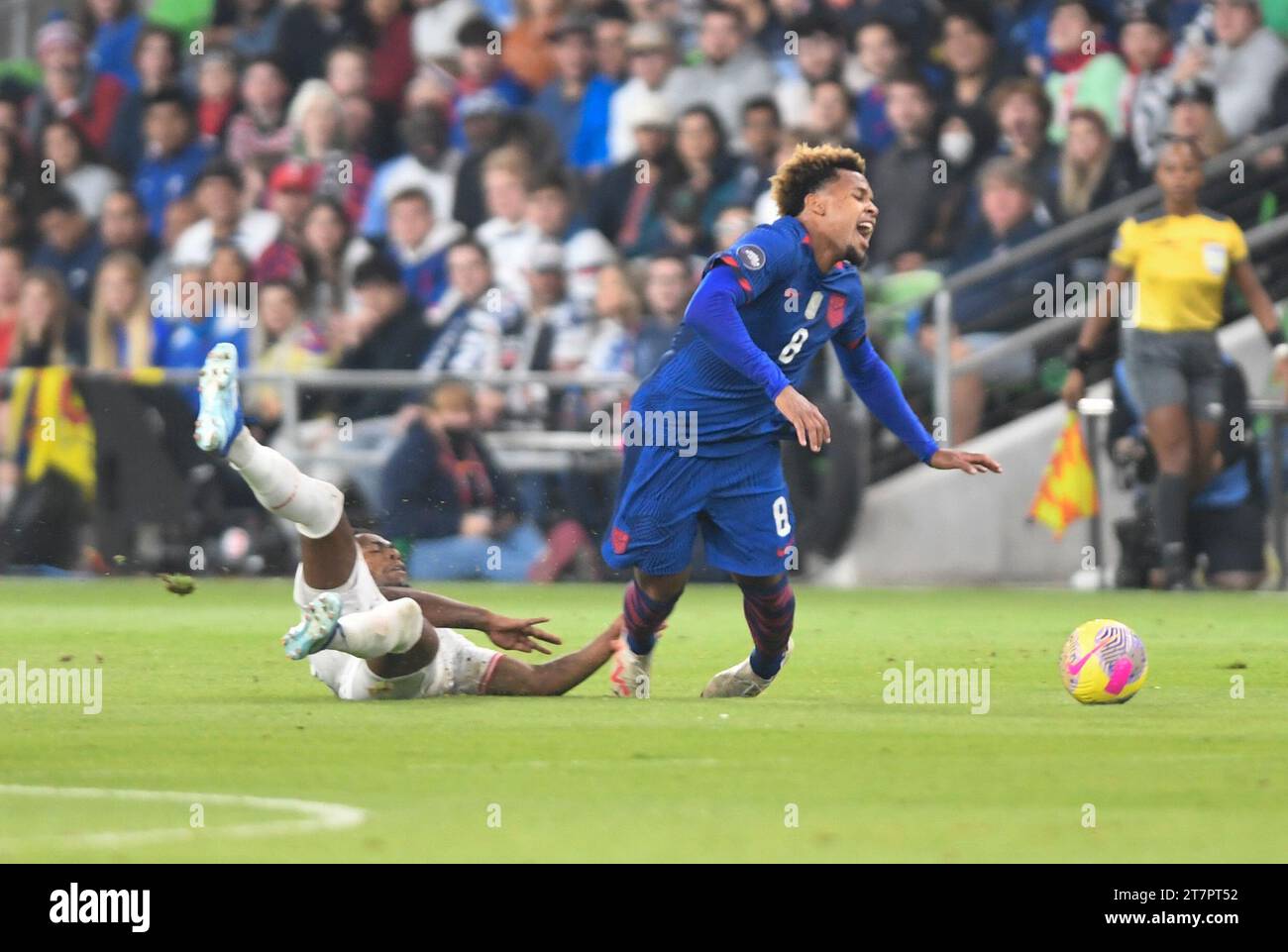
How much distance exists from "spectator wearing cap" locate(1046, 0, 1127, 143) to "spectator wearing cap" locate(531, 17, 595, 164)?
3837 mm

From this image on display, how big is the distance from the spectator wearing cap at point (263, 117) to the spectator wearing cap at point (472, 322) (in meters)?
2.92

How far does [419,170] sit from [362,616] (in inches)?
490

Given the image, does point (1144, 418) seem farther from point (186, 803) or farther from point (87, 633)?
point (186, 803)

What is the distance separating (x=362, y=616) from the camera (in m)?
8.75

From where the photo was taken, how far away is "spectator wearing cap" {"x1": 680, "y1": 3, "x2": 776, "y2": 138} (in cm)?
1980

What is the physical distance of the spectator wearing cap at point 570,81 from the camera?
67.5 feet

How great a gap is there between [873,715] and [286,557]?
9.42m

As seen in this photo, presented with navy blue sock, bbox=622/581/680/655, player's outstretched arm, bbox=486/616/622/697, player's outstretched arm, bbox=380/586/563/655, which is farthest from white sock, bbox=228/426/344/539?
navy blue sock, bbox=622/581/680/655

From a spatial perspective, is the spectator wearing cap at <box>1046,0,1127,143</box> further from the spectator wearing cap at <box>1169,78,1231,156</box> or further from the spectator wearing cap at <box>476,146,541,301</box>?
the spectator wearing cap at <box>476,146,541,301</box>

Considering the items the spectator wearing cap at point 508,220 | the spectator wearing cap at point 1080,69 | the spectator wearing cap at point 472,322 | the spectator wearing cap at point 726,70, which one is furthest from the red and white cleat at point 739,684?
the spectator wearing cap at point 726,70

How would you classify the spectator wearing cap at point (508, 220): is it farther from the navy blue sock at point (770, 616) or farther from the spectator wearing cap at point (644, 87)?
the navy blue sock at point (770, 616)

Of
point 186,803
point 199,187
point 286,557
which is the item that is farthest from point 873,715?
point 199,187

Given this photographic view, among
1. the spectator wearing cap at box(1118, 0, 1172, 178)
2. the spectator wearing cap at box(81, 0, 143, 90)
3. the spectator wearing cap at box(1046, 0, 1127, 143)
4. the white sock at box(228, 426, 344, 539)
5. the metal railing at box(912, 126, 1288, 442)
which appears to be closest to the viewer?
the white sock at box(228, 426, 344, 539)

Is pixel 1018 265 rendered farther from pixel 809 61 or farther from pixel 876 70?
pixel 809 61
